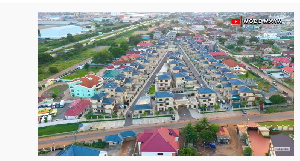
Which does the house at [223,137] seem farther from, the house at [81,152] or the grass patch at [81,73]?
the grass patch at [81,73]

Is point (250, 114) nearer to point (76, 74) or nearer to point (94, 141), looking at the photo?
point (94, 141)

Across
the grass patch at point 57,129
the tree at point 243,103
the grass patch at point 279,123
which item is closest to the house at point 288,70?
the tree at point 243,103

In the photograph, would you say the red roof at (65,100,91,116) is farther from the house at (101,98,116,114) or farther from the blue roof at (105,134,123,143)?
the blue roof at (105,134,123,143)

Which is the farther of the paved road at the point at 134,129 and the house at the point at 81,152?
the paved road at the point at 134,129

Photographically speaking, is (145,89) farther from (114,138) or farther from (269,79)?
(269,79)

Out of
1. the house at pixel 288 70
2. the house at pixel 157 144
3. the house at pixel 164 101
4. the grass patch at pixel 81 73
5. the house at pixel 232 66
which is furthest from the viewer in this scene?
the grass patch at pixel 81 73

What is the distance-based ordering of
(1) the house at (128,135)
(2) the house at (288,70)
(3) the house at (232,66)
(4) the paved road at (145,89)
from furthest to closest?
(3) the house at (232,66) < (2) the house at (288,70) < (4) the paved road at (145,89) < (1) the house at (128,135)

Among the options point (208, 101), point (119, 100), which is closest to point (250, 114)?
point (208, 101)

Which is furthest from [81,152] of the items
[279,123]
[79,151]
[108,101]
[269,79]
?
[269,79]

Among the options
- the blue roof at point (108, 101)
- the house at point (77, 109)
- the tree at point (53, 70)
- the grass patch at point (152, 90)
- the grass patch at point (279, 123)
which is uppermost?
the tree at point (53, 70)
